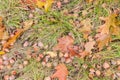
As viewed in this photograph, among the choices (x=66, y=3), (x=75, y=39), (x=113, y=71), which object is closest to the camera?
(x=113, y=71)

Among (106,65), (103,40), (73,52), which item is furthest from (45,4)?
(106,65)

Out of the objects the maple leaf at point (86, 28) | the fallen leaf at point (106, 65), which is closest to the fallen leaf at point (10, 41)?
the maple leaf at point (86, 28)

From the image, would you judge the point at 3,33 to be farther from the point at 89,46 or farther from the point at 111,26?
the point at 111,26

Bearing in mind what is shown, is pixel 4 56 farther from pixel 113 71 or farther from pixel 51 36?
pixel 113 71

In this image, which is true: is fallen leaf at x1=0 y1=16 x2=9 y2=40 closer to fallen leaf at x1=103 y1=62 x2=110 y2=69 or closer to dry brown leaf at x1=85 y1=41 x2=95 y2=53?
dry brown leaf at x1=85 y1=41 x2=95 y2=53

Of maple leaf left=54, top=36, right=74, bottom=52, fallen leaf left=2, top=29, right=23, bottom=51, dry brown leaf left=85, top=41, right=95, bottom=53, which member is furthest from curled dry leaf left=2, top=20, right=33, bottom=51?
dry brown leaf left=85, top=41, right=95, bottom=53

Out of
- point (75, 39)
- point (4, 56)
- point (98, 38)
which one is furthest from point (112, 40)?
point (4, 56)
